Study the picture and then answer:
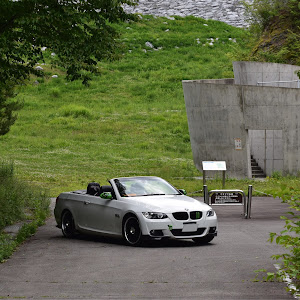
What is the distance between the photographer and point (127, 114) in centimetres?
6531

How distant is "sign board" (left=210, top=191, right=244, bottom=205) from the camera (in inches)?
830

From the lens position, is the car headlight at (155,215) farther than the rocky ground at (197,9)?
No

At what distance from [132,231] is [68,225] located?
2.61 m

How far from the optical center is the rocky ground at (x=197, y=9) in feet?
338

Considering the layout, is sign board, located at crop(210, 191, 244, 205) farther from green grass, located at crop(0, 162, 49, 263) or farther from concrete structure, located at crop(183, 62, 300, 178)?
concrete structure, located at crop(183, 62, 300, 178)

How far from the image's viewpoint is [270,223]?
64.6 ft

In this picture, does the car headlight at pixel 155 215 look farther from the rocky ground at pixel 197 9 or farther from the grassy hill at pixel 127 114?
the rocky ground at pixel 197 9

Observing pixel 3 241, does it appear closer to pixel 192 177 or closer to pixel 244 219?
pixel 244 219

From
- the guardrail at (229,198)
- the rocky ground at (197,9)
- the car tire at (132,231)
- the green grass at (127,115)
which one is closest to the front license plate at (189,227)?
the car tire at (132,231)

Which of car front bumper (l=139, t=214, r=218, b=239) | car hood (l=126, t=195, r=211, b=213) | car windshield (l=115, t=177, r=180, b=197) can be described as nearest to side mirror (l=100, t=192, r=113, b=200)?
car windshield (l=115, t=177, r=180, b=197)

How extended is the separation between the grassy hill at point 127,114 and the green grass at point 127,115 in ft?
0.22

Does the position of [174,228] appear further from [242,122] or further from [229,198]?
[242,122]

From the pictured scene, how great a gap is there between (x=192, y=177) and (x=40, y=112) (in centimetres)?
3102

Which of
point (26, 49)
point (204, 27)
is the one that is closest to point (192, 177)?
point (26, 49)
